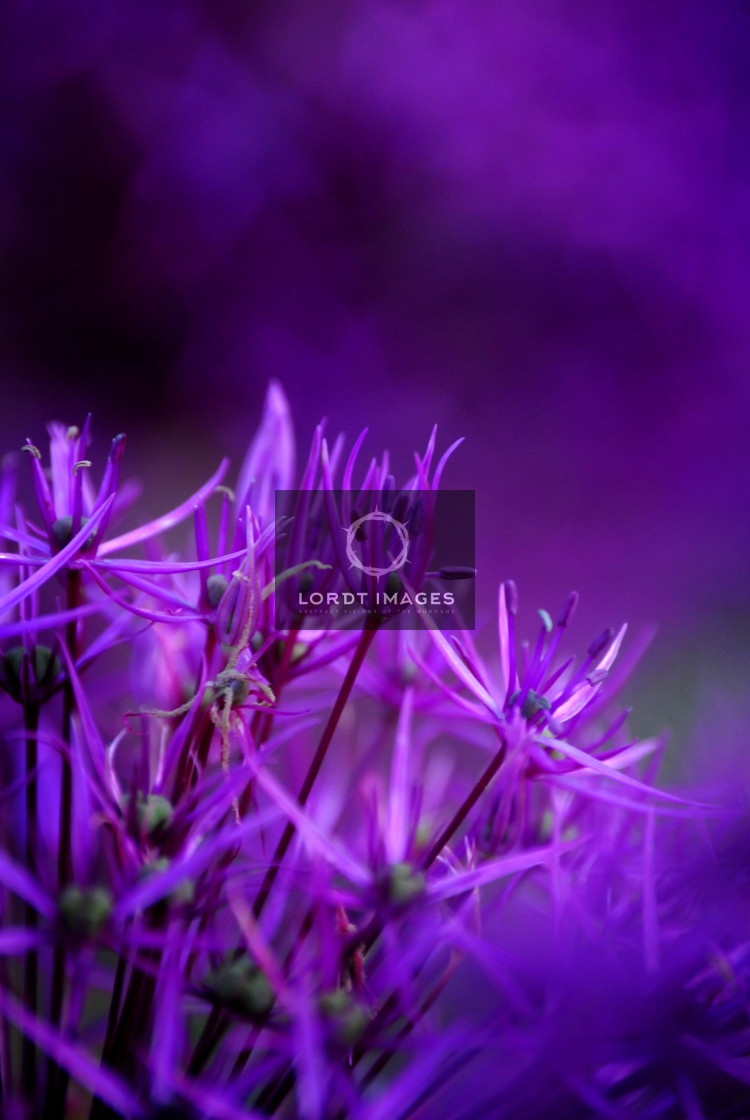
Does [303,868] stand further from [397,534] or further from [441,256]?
[441,256]

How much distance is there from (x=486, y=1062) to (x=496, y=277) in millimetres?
510

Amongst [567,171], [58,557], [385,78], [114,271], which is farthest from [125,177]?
[58,557]

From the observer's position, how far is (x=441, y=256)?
604 mm

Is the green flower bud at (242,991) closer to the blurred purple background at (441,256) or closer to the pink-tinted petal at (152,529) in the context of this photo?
the pink-tinted petal at (152,529)

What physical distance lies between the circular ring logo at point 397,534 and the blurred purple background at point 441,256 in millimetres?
284

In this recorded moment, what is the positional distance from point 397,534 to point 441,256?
43cm

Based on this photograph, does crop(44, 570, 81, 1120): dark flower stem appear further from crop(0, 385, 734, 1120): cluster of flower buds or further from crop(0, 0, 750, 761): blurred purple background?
crop(0, 0, 750, 761): blurred purple background

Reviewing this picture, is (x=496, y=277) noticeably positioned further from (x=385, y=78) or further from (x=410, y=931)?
(x=410, y=931)

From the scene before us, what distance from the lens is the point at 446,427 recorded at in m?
0.55

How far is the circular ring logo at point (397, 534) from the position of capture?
0.22 metres

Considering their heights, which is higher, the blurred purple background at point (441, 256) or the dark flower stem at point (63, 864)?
the blurred purple background at point (441, 256)

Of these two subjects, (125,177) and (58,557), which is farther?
(125,177)

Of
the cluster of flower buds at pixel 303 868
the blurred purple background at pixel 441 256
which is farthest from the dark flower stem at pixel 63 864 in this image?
the blurred purple background at pixel 441 256

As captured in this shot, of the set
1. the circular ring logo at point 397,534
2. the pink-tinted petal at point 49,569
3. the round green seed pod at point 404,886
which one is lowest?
the round green seed pod at point 404,886
